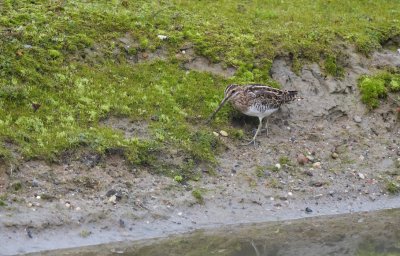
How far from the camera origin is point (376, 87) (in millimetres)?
16250

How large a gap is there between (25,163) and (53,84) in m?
2.25

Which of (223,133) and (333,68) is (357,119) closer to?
(333,68)

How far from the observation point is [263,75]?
1596 cm

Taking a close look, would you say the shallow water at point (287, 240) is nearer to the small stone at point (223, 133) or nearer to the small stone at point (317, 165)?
the small stone at point (317, 165)

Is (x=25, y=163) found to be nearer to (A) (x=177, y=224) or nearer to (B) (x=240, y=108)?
(A) (x=177, y=224)

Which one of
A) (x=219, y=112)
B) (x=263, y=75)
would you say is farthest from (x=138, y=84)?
(x=263, y=75)

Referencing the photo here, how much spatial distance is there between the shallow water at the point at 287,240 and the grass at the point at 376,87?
323 cm

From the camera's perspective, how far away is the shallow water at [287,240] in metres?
11.6

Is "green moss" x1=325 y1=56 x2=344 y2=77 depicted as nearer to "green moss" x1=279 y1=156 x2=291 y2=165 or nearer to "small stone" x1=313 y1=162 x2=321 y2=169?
"small stone" x1=313 y1=162 x2=321 y2=169

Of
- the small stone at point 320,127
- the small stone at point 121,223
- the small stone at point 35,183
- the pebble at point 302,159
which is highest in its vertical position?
the small stone at point 35,183

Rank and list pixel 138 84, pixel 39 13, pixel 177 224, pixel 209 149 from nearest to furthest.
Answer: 1. pixel 177 224
2. pixel 209 149
3. pixel 138 84
4. pixel 39 13

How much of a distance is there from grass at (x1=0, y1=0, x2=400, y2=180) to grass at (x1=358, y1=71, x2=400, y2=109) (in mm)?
594

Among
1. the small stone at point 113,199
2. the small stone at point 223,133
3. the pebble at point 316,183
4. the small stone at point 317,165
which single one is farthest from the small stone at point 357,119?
the small stone at point 113,199

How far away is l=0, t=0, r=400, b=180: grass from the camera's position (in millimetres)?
13383
